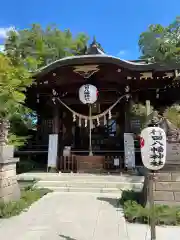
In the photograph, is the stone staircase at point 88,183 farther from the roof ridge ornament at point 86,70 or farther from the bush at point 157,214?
the roof ridge ornament at point 86,70

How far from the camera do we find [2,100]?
669cm

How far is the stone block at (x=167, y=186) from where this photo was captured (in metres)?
5.70

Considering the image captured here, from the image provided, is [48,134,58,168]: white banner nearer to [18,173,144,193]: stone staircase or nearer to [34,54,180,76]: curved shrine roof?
[18,173,144,193]: stone staircase

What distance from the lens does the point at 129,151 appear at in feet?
35.8

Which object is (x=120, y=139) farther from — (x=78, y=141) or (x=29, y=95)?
(x=29, y=95)

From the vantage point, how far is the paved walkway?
4.29 m

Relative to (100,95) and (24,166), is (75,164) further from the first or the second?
(100,95)

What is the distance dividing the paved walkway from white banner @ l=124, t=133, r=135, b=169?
4167 millimetres

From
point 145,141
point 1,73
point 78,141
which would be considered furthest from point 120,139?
point 145,141

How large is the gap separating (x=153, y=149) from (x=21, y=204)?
11.9 ft

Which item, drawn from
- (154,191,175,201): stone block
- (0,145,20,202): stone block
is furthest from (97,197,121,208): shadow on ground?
(0,145,20,202): stone block

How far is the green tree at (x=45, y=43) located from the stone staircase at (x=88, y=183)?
10.4 m

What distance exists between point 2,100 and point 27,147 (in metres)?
7.63

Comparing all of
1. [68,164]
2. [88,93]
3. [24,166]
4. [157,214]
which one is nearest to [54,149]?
[68,164]
